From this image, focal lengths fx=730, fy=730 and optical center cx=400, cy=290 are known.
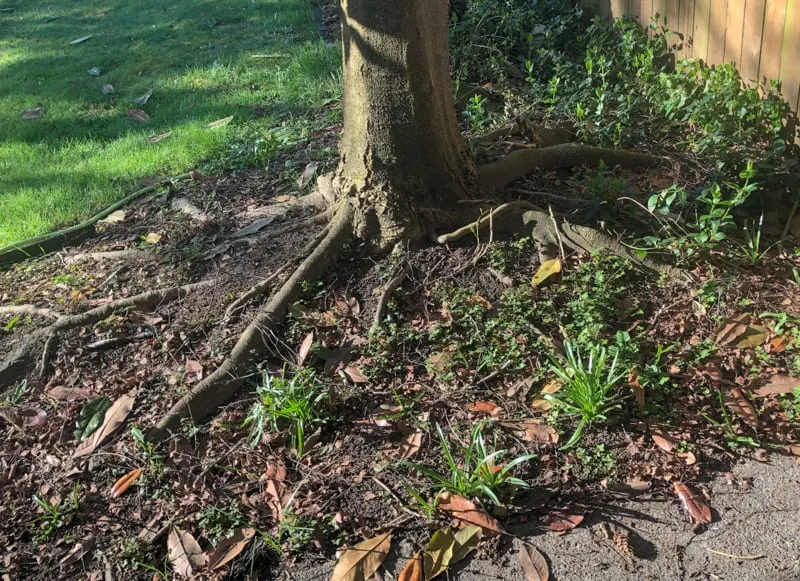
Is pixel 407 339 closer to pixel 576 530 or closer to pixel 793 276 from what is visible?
pixel 576 530

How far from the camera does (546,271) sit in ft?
12.4

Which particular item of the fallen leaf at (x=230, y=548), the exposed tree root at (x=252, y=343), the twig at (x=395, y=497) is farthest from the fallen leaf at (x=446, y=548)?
the exposed tree root at (x=252, y=343)

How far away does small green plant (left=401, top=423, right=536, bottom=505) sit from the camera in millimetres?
2795

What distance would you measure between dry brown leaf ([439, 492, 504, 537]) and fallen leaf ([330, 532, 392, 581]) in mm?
249

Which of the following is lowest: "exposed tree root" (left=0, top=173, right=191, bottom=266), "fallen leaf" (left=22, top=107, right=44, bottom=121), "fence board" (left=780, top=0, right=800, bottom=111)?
"exposed tree root" (left=0, top=173, right=191, bottom=266)

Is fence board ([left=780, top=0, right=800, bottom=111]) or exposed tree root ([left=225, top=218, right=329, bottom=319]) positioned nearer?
exposed tree root ([left=225, top=218, right=329, bottom=319])

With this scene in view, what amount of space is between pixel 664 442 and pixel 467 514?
0.89 m

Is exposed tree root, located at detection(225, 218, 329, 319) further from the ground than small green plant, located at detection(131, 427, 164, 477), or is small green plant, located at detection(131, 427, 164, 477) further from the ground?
exposed tree root, located at detection(225, 218, 329, 319)

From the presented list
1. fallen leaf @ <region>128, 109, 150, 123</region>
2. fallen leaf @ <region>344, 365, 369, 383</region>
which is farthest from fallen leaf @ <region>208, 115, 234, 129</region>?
fallen leaf @ <region>344, 365, 369, 383</region>

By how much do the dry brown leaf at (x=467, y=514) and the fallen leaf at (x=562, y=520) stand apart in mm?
183

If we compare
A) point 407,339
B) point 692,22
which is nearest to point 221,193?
point 407,339

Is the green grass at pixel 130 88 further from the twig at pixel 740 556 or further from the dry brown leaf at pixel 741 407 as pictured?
the twig at pixel 740 556

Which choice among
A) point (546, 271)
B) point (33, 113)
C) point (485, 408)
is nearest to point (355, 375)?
point (485, 408)

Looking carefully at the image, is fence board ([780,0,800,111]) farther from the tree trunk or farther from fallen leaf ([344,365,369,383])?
fallen leaf ([344,365,369,383])
